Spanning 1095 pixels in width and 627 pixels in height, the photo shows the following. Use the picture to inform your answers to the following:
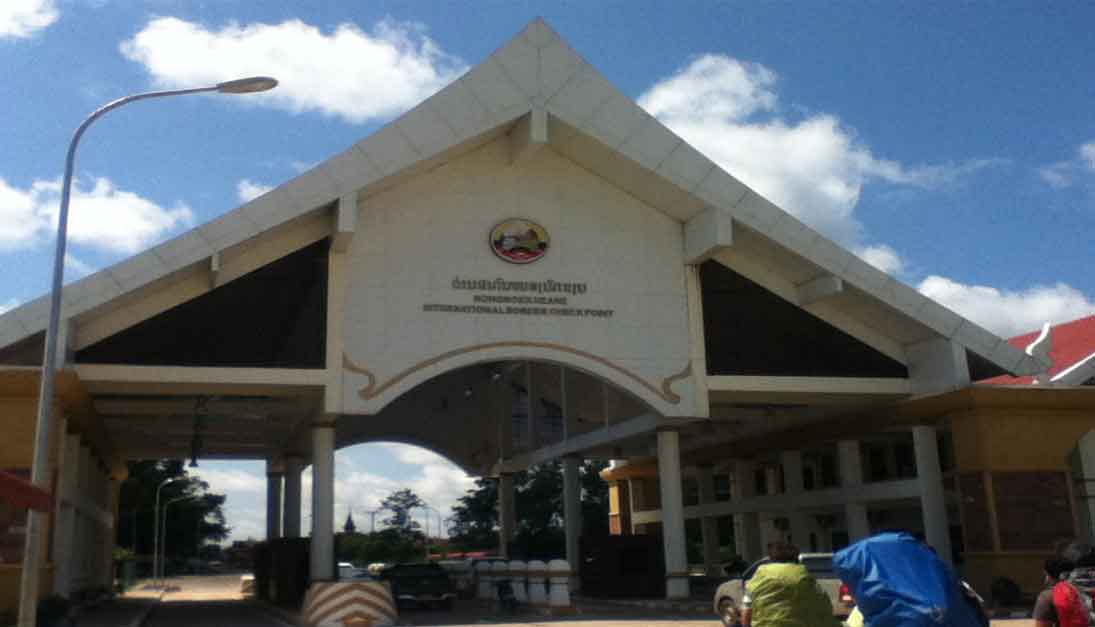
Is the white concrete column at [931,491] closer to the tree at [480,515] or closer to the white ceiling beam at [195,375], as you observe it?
the white ceiling beam at [195,375]

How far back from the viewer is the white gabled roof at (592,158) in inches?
813

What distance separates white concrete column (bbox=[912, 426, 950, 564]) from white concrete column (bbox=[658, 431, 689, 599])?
538cm

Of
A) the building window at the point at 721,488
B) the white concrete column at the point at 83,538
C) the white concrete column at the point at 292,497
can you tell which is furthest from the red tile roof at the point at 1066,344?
the white concrete column at the point at 83,538

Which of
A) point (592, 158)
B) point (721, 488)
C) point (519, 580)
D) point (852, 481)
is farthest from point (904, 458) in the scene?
point (721, 488)

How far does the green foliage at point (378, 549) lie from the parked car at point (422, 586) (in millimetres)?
38035

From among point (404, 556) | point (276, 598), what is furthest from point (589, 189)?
point (404, 556)

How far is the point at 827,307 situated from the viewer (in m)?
23.6

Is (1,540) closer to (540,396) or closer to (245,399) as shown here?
(245,399)

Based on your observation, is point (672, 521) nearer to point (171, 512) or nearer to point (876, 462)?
point (876, 462)

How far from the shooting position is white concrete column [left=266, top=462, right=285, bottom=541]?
35.5 metres


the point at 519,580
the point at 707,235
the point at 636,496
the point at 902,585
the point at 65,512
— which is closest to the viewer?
the point at 902,585

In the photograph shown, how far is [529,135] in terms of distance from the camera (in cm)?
2148

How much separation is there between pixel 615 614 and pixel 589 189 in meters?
8.79

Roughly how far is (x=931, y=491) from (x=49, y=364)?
711 inches
